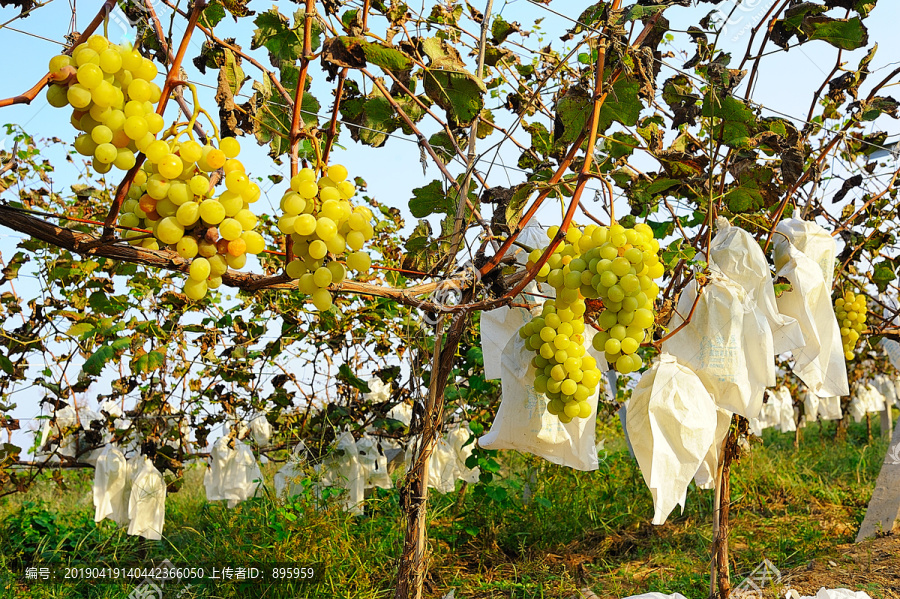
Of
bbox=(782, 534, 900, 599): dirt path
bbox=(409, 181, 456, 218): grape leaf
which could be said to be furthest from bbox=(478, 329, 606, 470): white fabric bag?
bbox=(782, 534, 900, 599): dirt path

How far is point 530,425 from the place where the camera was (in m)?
1.52

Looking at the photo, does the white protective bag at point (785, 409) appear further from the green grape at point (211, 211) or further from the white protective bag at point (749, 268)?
the green grape at point (211, 211)

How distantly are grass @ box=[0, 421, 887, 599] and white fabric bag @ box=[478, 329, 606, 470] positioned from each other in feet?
3.36

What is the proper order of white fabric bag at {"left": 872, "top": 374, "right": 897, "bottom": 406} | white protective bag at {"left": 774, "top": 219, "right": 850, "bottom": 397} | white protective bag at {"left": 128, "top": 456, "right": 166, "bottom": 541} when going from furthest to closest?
white fabric bag at {"left": 872, "top": 374, "right": 897, "bottom": 406} < white protective bag at {"left": 128, "top": 456, "right": 166, "bottom": 541} < white protective bag at {"left": 774, "top": 219, "right": 850, "bottom": 397}

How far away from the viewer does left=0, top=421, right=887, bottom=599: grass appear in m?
2.63

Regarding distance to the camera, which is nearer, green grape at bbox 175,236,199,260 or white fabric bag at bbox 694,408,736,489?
green grape at bbox 175,236,199,260

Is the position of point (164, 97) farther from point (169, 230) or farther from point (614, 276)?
point (614, 276)

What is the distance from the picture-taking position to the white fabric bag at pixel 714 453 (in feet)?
5.59

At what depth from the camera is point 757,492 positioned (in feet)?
13.8

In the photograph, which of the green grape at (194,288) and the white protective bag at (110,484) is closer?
the green grape at (194,288)

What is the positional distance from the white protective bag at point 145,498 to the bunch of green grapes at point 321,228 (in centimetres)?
210

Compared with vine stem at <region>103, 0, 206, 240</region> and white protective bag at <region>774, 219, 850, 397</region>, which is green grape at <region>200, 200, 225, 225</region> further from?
white protective bag at <region>774, 219, 850, 397</region>

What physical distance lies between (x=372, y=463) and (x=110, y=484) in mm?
1131

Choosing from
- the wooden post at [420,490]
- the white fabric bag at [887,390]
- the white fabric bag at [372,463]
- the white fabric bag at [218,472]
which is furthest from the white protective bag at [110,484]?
the white fabric bag at [887,390]
